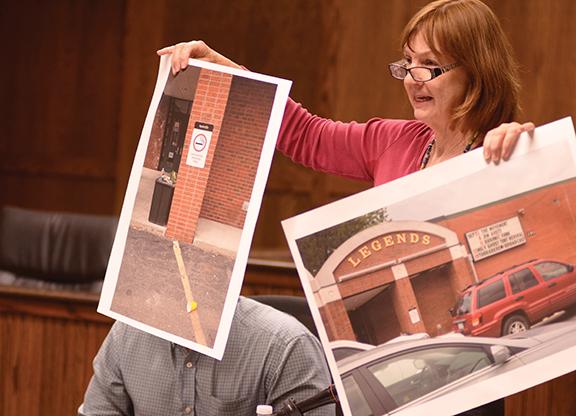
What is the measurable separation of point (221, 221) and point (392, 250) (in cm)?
28

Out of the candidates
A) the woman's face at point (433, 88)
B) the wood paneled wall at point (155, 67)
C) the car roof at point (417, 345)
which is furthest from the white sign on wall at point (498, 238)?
the wood paneled wall at point (155, 67)

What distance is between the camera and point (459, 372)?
133 cm

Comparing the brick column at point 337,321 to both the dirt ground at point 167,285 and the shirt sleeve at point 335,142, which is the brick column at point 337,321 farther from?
the shirt sleeve at point 335,142

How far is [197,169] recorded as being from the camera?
152 cm

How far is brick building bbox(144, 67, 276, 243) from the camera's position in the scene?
147 cm

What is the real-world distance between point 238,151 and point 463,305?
16.2 inches

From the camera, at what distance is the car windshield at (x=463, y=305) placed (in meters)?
1.33

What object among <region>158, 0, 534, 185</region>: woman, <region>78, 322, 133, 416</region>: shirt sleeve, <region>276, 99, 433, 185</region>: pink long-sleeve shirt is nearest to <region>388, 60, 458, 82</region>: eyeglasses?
<region>158, 0, 534, 185</region>: woman

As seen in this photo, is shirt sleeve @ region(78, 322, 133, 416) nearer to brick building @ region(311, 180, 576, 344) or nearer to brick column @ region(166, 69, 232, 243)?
brick column @ region(166, 69, 232, 243)

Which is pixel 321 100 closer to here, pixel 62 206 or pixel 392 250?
pixel 62 206

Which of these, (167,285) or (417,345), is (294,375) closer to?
(167,285)

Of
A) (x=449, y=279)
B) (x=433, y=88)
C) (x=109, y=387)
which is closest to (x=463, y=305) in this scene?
(x=449, y=279)

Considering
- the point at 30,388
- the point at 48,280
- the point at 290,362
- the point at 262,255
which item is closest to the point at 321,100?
the point at 262,255

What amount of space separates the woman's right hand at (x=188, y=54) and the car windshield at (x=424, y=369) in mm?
549
